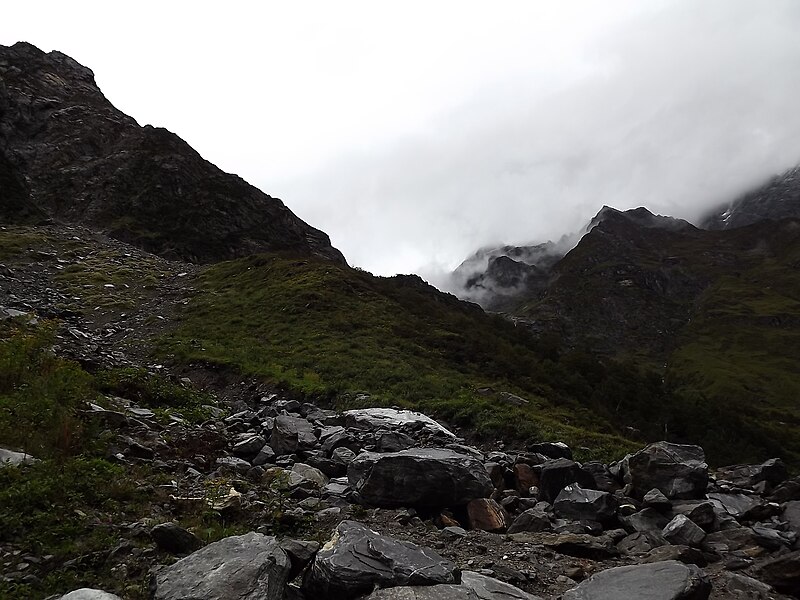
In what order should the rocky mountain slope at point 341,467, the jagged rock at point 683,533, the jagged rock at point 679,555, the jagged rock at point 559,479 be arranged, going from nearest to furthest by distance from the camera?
the rocky mountain slope at point 341,467
the jagged rock at point 679,555
the jagged rock at point 683,533
the jagged rock at point 559,479

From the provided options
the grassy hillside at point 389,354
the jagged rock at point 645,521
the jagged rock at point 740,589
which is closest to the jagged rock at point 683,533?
the jagged rock at point 645,521

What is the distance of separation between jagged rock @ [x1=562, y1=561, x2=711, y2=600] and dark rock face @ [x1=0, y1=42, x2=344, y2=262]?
213 ft

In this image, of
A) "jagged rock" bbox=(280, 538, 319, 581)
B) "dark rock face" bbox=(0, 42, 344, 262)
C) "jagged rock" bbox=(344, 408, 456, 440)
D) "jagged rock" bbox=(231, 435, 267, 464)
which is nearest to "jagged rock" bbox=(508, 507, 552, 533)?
"jagged rock" bbox=(280, 538, 319, 581)

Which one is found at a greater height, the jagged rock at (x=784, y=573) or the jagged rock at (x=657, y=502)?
the jagged rock at (x=657, y=502)

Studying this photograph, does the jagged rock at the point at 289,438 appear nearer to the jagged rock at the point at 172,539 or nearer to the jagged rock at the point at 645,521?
the jagged rock at the point at 172,539

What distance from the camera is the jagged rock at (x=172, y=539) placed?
624 cm

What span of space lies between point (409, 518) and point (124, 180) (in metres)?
82.4

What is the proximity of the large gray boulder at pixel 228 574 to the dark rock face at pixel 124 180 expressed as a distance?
208 feet

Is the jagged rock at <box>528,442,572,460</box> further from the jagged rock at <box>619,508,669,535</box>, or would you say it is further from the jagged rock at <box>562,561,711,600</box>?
the jagged rock at <box>562,561,711,600</box>

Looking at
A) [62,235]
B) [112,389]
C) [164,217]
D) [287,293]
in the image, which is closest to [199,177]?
[164,217]

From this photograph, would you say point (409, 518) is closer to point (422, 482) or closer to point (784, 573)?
point (422, 482)

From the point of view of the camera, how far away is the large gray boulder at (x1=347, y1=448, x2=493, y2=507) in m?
8.77

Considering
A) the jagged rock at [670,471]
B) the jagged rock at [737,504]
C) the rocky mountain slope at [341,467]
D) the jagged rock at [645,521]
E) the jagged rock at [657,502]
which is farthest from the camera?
the jagged rock at [670,471]

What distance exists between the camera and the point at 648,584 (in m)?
5.77
